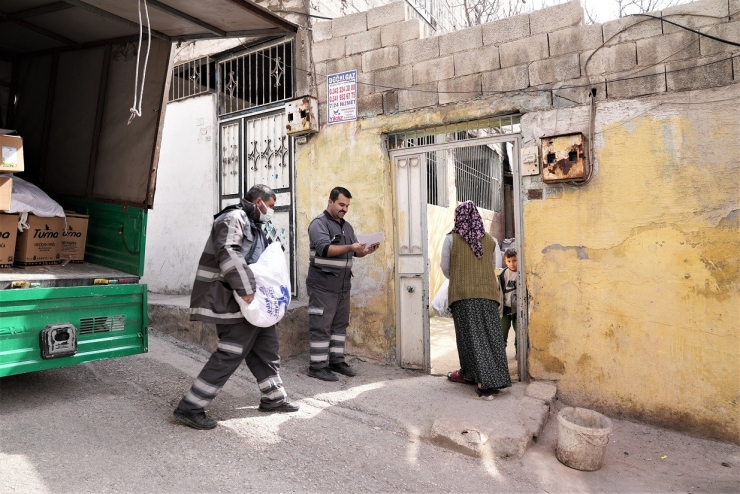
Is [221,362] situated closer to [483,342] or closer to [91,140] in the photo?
[483,342]

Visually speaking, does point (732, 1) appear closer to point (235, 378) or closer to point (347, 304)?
point (347, 304)

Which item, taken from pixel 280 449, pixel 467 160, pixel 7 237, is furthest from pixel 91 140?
pixel 467 160

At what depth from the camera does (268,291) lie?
337 centimetres

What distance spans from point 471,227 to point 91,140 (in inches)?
141

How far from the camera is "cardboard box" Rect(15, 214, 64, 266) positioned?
13.3 feet

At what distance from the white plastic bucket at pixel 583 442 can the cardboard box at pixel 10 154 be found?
4250mm

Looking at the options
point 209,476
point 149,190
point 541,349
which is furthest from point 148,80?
point 541,349

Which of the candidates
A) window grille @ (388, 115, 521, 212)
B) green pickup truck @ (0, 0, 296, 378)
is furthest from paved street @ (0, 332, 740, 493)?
window grille @ (388, 115, 521, 212)

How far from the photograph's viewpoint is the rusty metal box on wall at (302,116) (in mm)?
5422

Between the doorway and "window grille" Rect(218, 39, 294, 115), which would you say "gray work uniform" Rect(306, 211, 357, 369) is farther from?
"window grille" Rect(218, 39, 294, 115)

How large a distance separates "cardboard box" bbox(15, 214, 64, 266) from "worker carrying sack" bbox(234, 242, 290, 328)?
2.01 meters

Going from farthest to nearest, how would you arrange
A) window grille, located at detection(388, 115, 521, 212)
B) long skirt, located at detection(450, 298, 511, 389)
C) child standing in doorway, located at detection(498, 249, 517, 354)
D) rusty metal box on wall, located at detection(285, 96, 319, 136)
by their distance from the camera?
rusty metal box on wall, located at detection(285, 96, 319, 136)
child standing in doorway, located at detection(498, 249, 517, 354)
window grille, located at detection(388, 115, 521, 212)
long skirt, located at detection(450, 298, 511, 389)

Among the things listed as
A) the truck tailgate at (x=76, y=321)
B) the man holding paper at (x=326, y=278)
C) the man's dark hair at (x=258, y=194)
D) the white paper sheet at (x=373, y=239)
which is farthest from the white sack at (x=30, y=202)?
the white paper sheet at (x=373, y=239)

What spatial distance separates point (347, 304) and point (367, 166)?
1.42m
